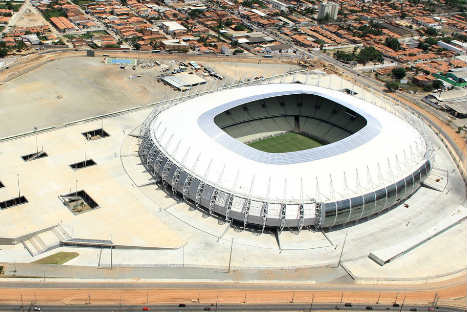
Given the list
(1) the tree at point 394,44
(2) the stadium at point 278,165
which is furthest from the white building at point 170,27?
(2) the stadium at point 278,165

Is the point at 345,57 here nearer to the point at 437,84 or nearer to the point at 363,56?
the point at 363,56

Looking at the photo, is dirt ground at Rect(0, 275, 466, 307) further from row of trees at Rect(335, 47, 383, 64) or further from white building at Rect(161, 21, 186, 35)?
white building at Rect(161, 21, 186, 35)

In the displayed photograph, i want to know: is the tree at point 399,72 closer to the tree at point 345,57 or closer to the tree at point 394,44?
the tree at point 345,57

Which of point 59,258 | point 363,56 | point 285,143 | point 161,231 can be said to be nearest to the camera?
point 59,258

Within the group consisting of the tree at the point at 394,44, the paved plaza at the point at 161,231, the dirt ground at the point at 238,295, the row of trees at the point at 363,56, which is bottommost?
the dirt ground at the point at 238,295

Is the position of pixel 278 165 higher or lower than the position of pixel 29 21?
higher

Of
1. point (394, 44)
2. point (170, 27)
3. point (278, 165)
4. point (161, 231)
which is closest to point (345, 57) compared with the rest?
point (394, 44)

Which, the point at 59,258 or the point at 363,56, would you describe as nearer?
the point at 59,258
